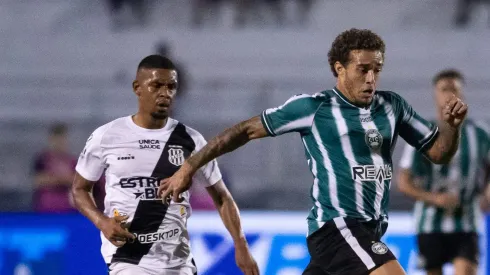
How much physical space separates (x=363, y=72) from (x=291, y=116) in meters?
0.47

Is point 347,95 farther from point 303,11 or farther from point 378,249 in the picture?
point 303,11

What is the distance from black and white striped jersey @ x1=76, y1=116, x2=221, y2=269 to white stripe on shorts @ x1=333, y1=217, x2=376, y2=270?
1095 millimetres

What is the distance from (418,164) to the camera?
8.24m

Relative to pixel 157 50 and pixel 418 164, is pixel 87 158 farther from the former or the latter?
pixel 157 50

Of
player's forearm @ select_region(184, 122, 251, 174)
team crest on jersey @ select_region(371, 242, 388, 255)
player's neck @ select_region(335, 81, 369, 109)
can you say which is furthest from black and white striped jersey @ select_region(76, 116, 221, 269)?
team crest on jersey @ select_region(371, 242, 388, 255)

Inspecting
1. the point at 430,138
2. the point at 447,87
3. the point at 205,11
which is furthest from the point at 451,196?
the point at 205,11

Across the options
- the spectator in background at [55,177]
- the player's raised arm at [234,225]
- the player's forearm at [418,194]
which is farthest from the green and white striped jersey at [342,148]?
the spectator in background at [55,177]

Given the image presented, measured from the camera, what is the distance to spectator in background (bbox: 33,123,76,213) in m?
10.9

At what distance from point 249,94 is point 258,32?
2.92m

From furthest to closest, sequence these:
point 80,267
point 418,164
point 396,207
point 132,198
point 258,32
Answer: point 258,32 → point 396,207 → point 80,267 → point 418,164 → point 132,198

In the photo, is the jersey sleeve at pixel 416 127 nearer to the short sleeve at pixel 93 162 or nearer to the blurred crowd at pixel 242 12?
the short sleeve at pixel 93 162

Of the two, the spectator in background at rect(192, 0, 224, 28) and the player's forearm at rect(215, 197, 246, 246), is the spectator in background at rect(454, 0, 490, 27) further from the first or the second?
the player's forearm at rect(215, 197, 246, 246)

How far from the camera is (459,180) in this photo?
26.7 feet

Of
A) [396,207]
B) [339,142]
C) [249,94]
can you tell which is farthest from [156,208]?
[249,94]
